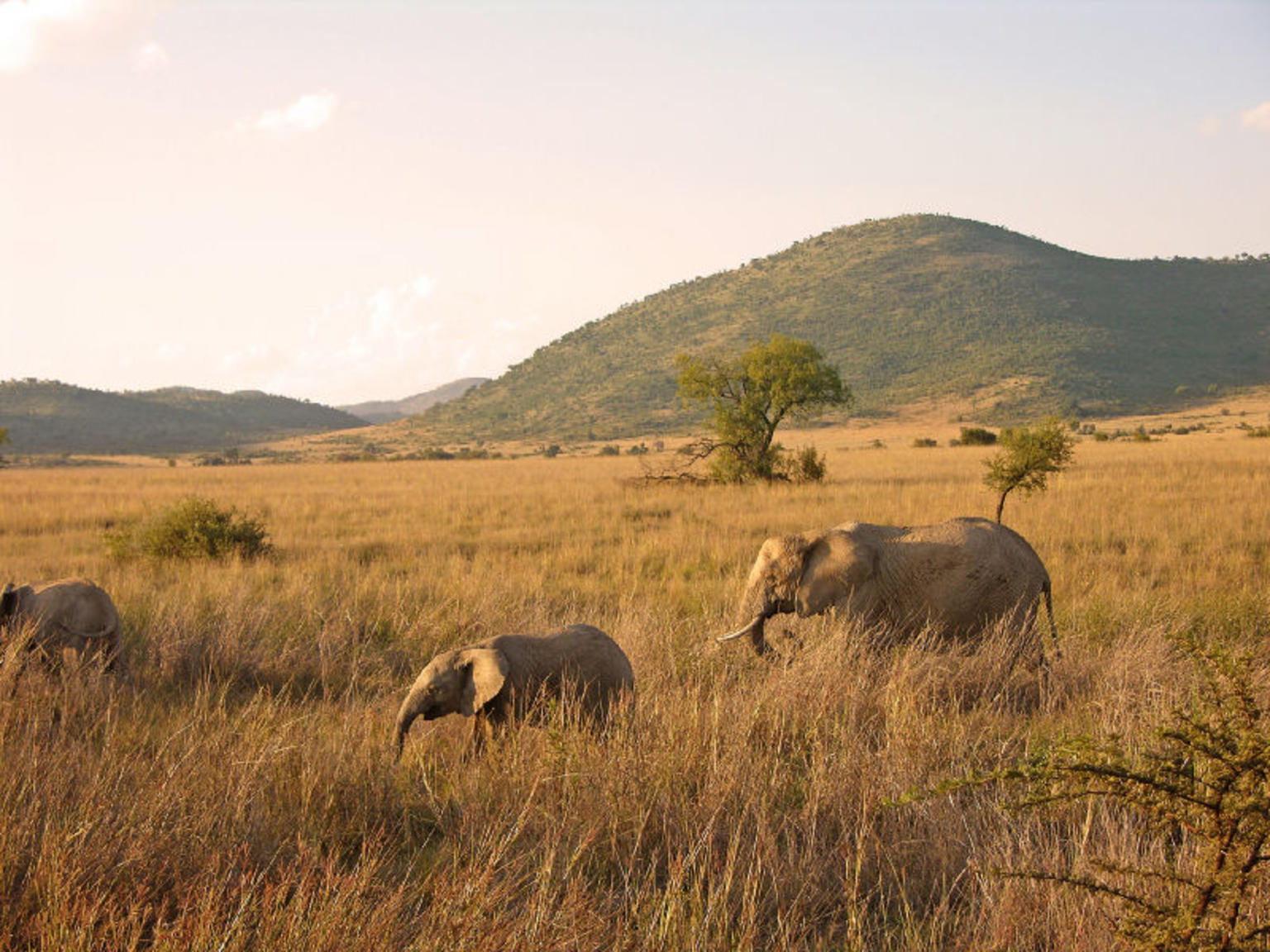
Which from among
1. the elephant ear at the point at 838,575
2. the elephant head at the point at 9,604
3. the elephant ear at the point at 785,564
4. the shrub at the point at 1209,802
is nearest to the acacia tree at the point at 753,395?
the elephant ear at the point at 785,564

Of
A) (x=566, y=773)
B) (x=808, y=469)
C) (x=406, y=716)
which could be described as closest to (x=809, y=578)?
(x=406, y=716)

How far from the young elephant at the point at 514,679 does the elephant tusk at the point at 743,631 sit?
1199 mm

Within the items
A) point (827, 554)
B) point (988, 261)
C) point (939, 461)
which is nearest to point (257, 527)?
point (827, 554)

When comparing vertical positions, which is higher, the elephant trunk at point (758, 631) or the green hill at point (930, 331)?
the green hill at point (930, 331)

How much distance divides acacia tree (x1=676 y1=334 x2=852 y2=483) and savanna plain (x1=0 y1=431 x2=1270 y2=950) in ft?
49.3

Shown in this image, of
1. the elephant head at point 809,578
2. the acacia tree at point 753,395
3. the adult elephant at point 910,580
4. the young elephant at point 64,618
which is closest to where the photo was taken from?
the young elephant at point 64,618

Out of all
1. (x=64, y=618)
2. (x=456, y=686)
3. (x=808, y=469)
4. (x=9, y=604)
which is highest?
(x=9, y=604)

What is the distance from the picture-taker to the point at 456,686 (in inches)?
214

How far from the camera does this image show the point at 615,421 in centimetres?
9750

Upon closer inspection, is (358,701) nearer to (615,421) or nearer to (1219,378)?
(615,421)

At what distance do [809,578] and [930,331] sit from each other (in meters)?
109

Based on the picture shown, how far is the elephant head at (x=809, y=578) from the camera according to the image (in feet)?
23.3

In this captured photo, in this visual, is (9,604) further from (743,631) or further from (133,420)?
(133,420)

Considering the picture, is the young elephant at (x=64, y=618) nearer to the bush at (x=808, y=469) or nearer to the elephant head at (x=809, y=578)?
the elephant head at (x=809, y=578)
